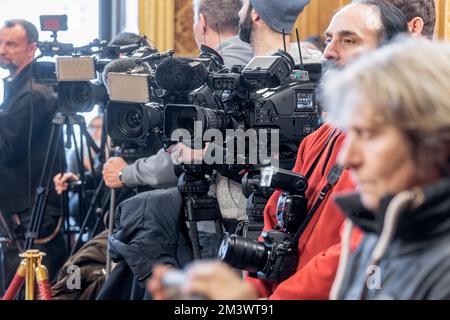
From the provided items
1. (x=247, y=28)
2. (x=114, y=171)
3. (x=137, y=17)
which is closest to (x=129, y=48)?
(x=114, y=171)

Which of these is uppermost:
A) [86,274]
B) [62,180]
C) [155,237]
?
[155,237]

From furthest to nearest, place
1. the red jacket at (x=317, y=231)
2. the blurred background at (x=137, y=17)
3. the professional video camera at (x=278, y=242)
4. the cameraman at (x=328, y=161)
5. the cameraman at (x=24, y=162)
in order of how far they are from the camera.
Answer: the blurred background at (x=137, y=17) < the cameraman at (x=24, y=162) < the professional video camera at (x=278, y=242) < the cameraman at (x=328, y=161) < the red jacket at (x=317, y=231)

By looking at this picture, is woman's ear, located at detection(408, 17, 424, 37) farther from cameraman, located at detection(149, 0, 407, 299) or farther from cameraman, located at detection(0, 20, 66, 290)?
cameraman, located at detection(0, 20, 66, 290)

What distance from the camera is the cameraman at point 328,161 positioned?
2342 mm

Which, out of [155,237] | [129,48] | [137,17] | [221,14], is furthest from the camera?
[137,17]

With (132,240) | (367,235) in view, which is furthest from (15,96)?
(367,235)

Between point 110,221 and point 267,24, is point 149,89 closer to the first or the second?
point 267,24

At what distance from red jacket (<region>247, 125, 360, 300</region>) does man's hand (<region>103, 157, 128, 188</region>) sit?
132cm

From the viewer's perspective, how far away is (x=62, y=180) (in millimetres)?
4688

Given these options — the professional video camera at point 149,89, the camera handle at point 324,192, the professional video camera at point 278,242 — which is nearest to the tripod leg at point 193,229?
the professional video camera at point 149,89

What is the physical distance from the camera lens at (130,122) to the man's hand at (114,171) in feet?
1.77

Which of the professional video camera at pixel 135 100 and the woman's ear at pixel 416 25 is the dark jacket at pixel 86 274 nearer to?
the professional video camera at pixel 135 100

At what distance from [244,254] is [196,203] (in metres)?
0.73

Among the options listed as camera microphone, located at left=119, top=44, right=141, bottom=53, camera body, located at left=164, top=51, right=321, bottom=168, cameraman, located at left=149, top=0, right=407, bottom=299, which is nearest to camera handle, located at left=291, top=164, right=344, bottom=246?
cameraman, located at left=149, top=0, right=407, bottom=299
